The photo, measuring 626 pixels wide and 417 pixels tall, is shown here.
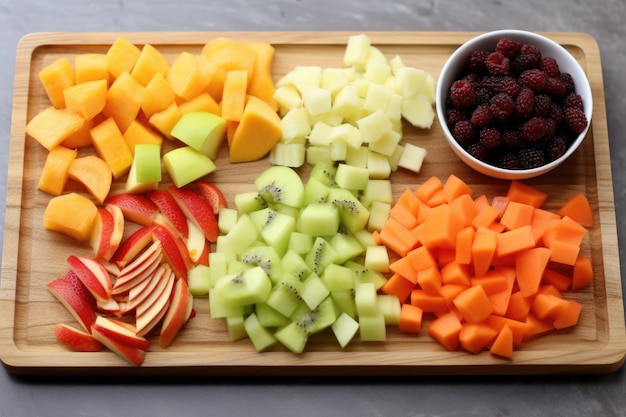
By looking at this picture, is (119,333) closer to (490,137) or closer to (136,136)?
(136,136)

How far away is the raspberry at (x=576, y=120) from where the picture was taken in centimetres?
272

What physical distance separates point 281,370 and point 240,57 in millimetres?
1226

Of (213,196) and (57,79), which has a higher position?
(57,79)

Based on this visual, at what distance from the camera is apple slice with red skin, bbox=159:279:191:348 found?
266cm

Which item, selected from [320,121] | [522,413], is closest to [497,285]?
[522,413]

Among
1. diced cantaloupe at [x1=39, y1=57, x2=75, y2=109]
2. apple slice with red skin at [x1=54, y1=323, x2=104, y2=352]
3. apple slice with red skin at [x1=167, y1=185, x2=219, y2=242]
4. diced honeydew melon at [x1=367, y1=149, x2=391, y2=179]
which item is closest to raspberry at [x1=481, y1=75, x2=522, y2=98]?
diced honeydew melon at [x1=367, y1=149, x2=391, y2=179]

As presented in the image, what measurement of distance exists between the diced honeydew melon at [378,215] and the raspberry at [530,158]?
0.52 metres

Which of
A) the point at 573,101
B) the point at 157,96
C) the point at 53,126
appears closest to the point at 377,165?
the point at 573,101

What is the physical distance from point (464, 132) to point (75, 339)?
1599mm

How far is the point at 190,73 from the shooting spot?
9.46 ft

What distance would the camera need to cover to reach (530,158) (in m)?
2.74

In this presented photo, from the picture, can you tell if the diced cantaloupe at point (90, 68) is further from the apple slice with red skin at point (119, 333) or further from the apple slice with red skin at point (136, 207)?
the apple slice with red skin at point (119, 333)

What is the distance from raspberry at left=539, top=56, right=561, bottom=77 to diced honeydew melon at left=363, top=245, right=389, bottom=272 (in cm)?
90

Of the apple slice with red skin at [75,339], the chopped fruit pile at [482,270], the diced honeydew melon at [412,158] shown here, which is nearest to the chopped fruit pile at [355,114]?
the diced honeydew melon at [412,158]
